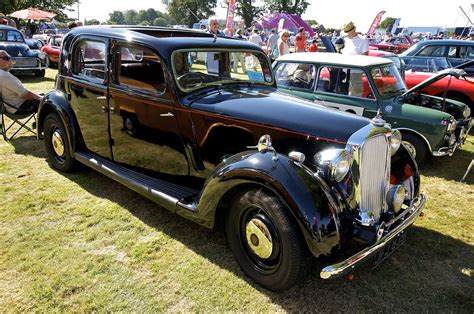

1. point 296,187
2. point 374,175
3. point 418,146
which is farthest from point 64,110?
point 418,146

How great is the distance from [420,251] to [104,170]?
323 cm

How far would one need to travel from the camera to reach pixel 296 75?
19.9 feet

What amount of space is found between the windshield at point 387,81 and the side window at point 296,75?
38.6 inches

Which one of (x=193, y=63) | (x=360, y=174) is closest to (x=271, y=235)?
(x=360, y=174)

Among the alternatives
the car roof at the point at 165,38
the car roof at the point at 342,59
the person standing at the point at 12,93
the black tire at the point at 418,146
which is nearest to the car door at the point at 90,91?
the car roof at the point at 165,38

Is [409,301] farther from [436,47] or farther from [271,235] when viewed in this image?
[436,47]

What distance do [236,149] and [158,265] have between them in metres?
1.17

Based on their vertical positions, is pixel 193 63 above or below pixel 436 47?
below

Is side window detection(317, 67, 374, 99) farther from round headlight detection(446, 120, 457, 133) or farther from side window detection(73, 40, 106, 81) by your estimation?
side window detection(73, 40, 106, 81)

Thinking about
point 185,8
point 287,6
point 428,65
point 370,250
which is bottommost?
point 370,250

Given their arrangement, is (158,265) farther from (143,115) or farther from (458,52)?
(458,52)

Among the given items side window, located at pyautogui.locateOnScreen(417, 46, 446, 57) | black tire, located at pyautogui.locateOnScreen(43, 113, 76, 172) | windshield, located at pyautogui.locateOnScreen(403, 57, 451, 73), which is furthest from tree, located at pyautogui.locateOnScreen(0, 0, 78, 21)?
windshield, located at pyautogui.locateOnScreen(403, 57, 451, 73)

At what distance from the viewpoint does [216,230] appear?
135 inches

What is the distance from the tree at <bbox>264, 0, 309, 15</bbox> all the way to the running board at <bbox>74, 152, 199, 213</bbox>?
224ft
